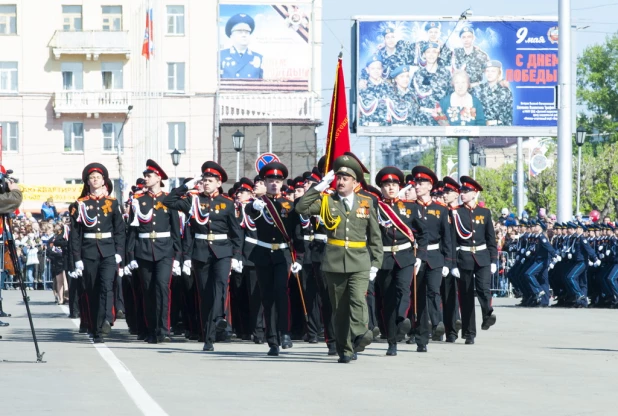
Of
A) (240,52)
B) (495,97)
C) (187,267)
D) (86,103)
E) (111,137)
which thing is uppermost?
(240,52)

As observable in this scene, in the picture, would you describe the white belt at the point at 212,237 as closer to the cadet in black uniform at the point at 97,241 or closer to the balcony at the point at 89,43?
the cadet in black uniform at the point at 97,241

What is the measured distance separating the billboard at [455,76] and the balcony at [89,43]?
19153mm

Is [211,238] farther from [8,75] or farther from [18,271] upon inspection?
[8,75]

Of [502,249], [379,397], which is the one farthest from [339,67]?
[502,249]

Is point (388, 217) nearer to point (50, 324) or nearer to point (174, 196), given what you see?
point (174, 196)

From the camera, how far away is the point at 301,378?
1279cm

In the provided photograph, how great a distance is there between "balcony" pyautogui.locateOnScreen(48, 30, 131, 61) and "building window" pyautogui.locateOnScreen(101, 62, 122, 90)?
3.57ft

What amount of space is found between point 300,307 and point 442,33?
103ft

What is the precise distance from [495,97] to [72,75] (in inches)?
928

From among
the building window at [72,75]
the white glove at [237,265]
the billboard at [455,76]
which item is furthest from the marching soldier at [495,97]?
the white glove at [237,265]

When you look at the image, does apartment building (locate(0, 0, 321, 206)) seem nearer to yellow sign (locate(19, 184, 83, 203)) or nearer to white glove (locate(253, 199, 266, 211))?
yellow sign (locate(19, 184, 83, 203))

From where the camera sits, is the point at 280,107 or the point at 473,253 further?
the point at 280,107

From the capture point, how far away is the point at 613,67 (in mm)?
109500

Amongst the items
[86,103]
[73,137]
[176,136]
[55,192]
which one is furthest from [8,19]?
[55,192]
